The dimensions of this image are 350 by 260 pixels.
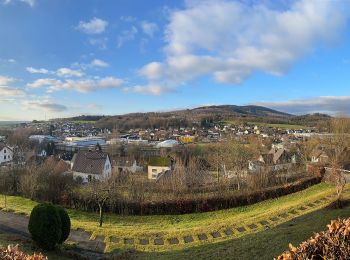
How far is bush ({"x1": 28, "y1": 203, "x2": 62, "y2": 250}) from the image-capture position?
593 inches

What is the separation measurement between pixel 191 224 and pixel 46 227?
1101cm

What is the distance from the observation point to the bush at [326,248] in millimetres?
4234

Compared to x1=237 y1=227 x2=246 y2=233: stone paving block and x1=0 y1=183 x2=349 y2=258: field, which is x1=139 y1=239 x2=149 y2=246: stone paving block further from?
x1=237 y1=227 x2=246 y2=233: stone paving block

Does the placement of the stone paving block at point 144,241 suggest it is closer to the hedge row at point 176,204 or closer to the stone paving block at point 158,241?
the stone paving block at point 158,241

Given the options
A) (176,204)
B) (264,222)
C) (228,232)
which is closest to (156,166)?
(176,204)

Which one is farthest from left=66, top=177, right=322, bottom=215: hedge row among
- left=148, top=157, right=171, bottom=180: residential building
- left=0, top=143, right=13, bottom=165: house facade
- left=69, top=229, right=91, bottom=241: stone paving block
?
left=0, top=143, right=13, bottom=165: house facade

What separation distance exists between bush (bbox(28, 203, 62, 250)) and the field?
3169mm

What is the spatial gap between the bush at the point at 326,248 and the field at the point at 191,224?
28.7 feet

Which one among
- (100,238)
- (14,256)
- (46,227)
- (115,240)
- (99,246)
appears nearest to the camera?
(14,256)

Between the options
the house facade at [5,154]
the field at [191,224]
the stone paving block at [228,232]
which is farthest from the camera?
the house facade at [5,154]

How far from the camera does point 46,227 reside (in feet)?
49.5

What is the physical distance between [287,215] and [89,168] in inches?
1215

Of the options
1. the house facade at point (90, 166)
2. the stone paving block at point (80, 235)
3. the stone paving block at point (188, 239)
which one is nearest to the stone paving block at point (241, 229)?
the stone paving block at point (188, 239)

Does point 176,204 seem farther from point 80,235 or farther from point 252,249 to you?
point 252,249
